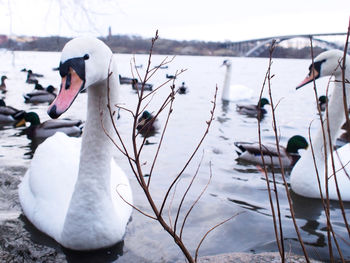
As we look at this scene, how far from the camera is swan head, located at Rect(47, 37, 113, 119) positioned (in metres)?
2.60

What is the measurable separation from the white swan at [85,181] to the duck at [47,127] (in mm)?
4716

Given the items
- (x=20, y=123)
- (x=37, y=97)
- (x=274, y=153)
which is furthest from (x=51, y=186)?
(x=37, y=97)

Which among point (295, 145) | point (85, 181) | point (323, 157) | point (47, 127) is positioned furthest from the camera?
point (47, 127)

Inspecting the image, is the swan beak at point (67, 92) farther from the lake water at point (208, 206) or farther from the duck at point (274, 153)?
the duck at point (274, 153)

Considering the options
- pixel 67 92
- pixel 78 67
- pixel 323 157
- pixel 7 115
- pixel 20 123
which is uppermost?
pixel 78 67

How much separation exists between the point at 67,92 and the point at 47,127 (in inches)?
253

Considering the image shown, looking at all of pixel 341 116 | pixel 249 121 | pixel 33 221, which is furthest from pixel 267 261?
pixel 249 121

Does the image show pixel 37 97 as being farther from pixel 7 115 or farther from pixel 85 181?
pixel 85 181

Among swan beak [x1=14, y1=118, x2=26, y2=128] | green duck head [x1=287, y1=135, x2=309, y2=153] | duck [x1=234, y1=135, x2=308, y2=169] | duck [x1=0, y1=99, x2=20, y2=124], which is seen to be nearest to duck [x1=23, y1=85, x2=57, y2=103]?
duck [x1=0, y1=99, x2=20, y2=124]

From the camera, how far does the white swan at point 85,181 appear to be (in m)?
2.74

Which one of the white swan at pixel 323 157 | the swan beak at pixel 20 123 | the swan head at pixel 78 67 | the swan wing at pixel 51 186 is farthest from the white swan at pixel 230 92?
the swan head at pixel 78 67

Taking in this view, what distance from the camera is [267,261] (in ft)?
10.6

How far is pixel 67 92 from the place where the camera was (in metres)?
2.63

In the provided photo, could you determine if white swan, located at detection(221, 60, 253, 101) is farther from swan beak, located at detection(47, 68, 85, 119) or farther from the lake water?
swan beak, located at detection(47, 68, 85, 119)
